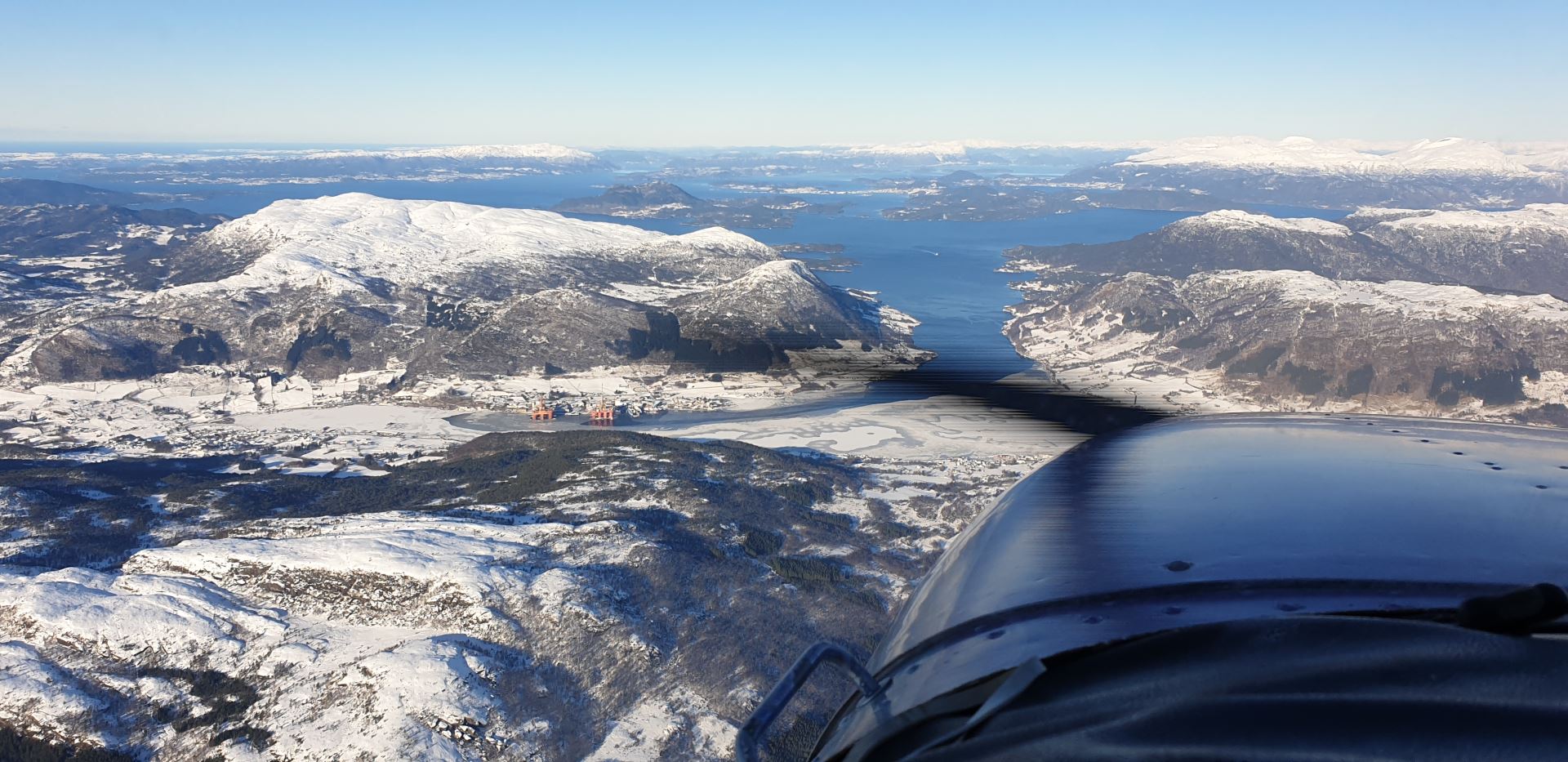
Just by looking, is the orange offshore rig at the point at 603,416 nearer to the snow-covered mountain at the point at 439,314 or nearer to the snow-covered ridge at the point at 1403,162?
the snow-covered mountain at the point at 439,314

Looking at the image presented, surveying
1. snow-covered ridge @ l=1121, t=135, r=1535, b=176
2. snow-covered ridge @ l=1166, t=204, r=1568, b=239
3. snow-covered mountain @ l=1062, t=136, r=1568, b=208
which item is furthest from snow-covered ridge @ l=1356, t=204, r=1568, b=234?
snow-covered ridge @ l=1121, t=135, r=1535, b=176

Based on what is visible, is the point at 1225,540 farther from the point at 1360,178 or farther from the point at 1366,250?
Answer: the point at 1360,178

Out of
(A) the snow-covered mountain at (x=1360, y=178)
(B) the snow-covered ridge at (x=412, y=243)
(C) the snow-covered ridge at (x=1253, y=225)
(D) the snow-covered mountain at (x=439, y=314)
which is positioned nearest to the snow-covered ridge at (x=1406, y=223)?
(C) the snow-covered ridge at (x=1253, y=225)

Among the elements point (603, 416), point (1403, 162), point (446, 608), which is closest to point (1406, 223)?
point (603, 416)

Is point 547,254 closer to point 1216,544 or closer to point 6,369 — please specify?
point 6,369

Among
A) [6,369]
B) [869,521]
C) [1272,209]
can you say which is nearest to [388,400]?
[6,369]

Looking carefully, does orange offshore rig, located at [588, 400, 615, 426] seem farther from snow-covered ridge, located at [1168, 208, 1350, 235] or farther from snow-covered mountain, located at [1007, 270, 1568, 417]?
snow-covered ridge, located at [1168, 208, 1350, 235]
